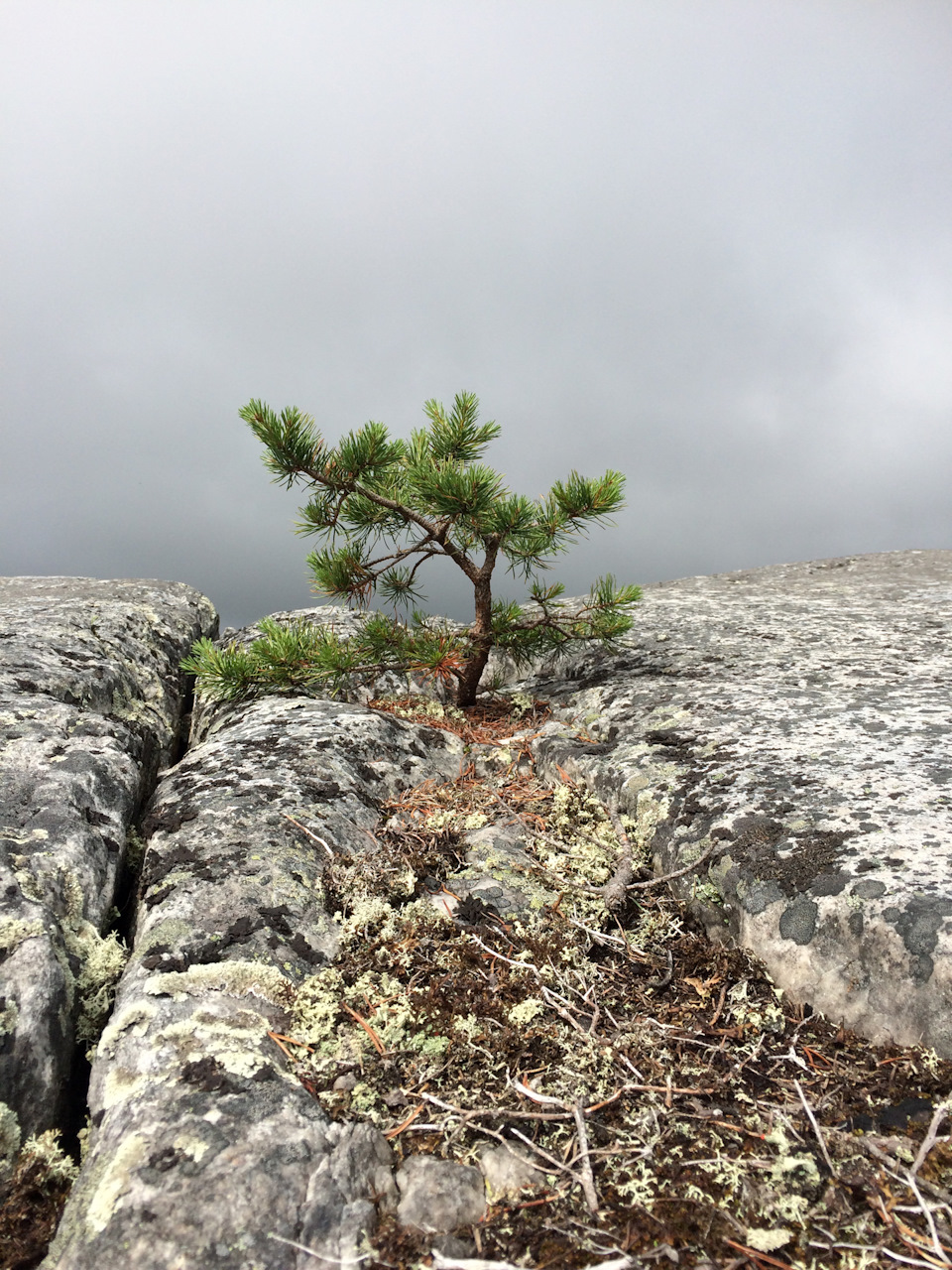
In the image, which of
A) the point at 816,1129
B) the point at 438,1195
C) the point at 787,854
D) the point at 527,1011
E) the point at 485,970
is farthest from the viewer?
the point at 787,854

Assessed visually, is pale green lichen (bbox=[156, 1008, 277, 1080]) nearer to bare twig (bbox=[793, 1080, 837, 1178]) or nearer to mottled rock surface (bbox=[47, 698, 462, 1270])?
mottled rock surface (bbox=[47, 698, 462, 1270])

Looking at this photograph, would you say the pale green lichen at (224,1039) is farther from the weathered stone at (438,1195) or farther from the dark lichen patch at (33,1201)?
the weathered stone at (438,1195)

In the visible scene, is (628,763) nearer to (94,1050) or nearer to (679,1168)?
(679,1168)

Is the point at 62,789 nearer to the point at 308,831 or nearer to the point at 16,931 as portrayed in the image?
the point at 16,931

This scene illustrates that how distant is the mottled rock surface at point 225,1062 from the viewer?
1953 mm

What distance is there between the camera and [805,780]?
3.88 metres

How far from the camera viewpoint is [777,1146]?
219 cm

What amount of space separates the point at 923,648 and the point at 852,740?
9.35 feet

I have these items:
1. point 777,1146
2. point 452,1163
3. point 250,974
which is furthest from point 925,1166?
point 250,974

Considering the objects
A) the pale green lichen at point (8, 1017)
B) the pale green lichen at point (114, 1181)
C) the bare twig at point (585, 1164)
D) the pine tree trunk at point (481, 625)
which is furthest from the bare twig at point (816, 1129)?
the pine tree trunk at point (481, 625)

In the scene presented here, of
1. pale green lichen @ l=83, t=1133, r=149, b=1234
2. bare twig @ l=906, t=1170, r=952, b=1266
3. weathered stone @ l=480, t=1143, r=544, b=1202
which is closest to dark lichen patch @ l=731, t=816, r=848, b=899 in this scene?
bare twig @ l=906, t=1170, r=952, b=1266

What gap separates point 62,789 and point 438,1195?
3048mm

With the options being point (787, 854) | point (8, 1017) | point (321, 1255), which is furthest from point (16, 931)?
point (787, 854)

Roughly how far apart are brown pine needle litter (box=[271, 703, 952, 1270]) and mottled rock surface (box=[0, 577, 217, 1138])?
1.02 m
